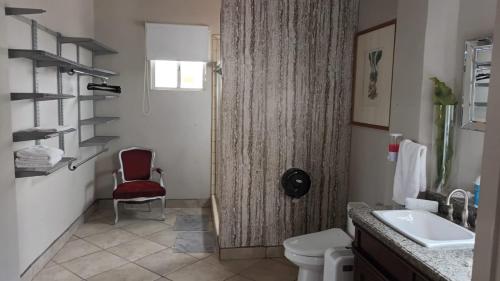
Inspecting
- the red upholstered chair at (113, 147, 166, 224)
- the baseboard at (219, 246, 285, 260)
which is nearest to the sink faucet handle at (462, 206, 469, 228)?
the baseboard at (219, 246, 285, 260)

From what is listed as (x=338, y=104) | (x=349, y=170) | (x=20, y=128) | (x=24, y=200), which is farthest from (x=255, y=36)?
(x=24, y=200)

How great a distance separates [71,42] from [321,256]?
3000 mm

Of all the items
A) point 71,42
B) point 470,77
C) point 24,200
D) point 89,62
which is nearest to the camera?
point 470,77

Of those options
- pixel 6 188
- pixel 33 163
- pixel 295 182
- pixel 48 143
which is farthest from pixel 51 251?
pixel 295 182

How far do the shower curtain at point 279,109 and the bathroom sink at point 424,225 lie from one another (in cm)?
144

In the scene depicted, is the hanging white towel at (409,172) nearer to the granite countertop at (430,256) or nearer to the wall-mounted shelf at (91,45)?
the granite countertop at (430,256)

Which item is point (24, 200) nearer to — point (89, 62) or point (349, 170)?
point (89, 62)

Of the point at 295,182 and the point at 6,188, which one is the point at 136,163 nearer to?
the point at 295,182

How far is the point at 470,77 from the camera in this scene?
2.23m

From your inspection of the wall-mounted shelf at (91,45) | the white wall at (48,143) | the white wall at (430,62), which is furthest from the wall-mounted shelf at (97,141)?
the white wall at (430,62)

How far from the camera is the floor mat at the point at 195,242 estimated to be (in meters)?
3.75

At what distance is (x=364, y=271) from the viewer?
211 cm

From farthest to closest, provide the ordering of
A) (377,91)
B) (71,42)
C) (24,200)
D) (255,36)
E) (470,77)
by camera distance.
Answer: (71,42) → (255,36) → (377,91) → (24,200) → (470,77)

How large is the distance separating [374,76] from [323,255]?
150cm
